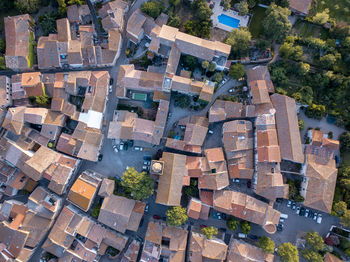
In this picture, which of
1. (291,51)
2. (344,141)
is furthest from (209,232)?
(291,51)

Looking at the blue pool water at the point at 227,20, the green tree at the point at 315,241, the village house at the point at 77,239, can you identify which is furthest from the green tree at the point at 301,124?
the village house at the point at 77,239

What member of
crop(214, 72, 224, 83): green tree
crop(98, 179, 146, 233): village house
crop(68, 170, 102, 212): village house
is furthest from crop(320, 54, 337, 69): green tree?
crop(68, 170, 102, 212): village house

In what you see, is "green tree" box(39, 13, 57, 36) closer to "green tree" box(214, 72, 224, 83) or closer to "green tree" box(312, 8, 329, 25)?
"green tree" box(214, 72, 224, 83)

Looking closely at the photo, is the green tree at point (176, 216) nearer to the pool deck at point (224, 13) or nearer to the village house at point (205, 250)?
the village house at point (205, 250)

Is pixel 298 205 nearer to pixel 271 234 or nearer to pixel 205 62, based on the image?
pixel 271 234

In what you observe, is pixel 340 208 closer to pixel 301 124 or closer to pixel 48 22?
pixel 301 124

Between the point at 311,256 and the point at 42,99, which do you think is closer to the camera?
the point at 311,256
